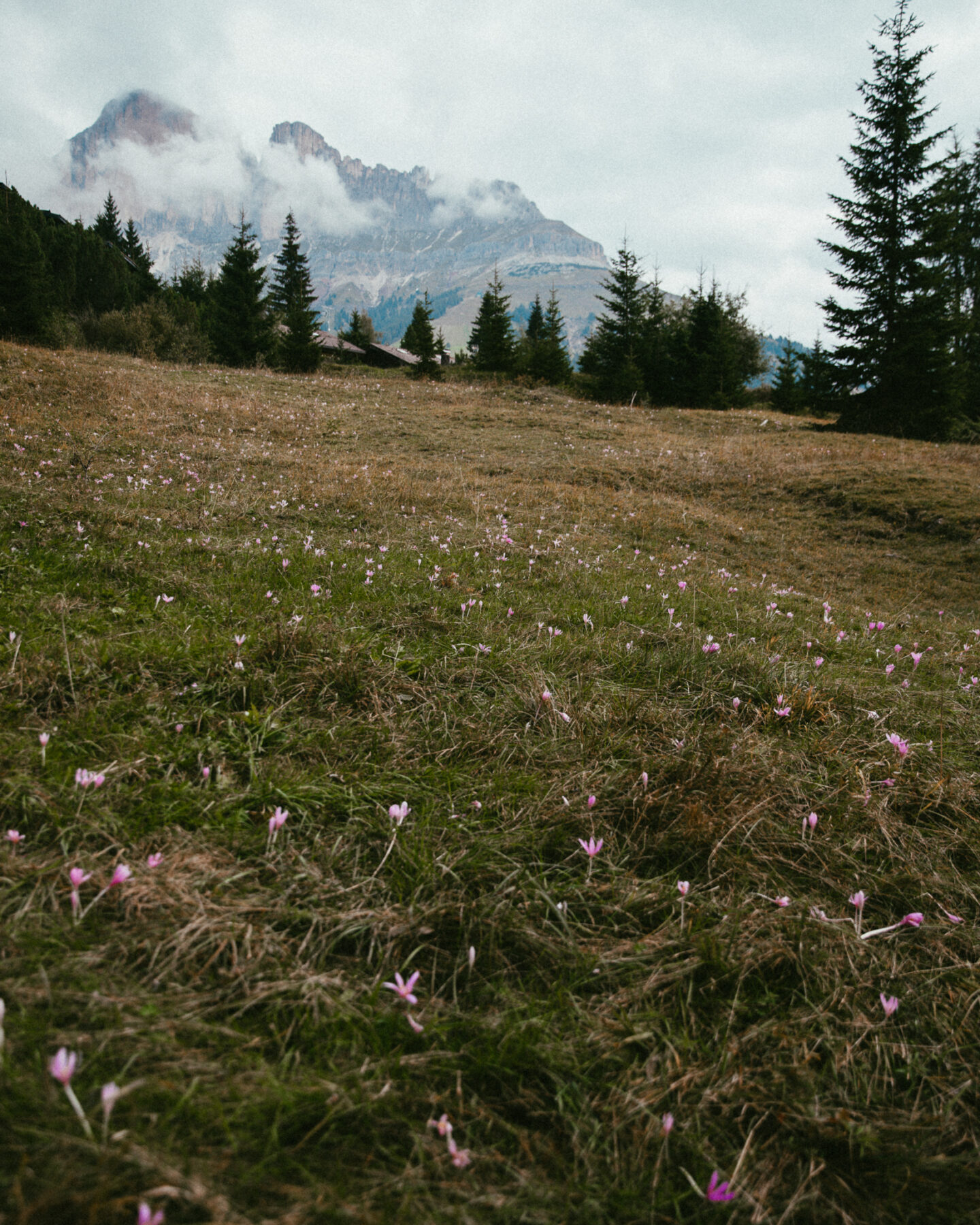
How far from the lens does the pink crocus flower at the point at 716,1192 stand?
1304mm

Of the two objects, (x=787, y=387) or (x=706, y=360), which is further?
(x=787, y=387)

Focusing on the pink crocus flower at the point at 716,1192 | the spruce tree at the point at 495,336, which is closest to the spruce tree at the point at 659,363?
the spruce tree at the point at 495,336

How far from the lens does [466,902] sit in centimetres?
204

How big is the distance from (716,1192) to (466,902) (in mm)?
989

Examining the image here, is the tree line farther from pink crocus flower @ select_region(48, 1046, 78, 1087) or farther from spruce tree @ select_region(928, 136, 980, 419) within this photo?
pink crocus flower @ select_region(48, 1046, 78, 1087)

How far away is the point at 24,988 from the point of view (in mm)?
1494

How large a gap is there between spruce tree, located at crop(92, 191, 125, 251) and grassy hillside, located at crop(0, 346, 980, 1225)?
8659cm

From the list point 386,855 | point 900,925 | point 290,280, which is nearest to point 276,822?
point 386,855

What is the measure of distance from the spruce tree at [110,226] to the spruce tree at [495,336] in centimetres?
5524

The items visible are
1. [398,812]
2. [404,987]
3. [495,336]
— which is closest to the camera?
[404,987]

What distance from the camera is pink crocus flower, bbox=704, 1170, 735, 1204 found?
1.30 metres

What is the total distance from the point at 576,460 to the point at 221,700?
1278 cm

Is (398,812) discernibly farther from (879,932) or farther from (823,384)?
(823,384)

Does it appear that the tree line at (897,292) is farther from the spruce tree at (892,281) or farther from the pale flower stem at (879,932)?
the pale flower stem at (879,932)
